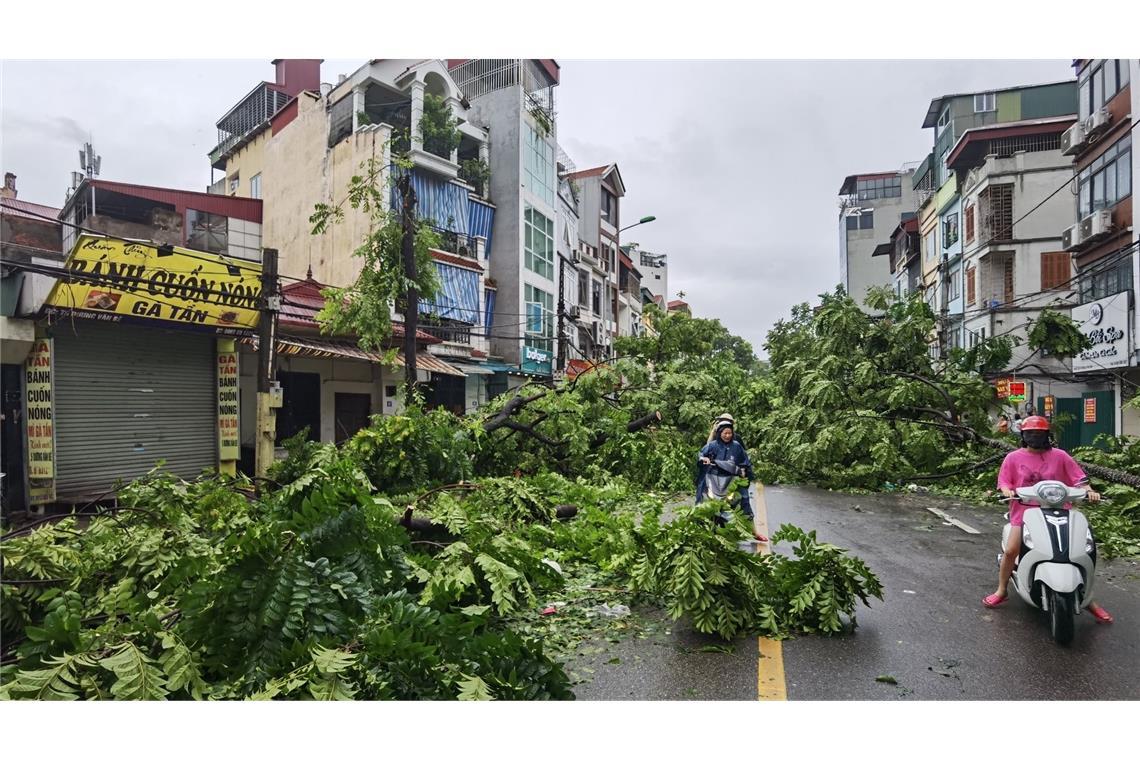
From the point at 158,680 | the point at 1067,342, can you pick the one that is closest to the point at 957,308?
the point at 1067,342

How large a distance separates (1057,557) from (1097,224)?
17388 millimetres

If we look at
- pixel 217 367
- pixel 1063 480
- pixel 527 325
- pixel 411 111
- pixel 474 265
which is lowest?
pixel 1063 480

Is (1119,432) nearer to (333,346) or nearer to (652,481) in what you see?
(652,481)

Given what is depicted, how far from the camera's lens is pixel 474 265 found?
22812 mm

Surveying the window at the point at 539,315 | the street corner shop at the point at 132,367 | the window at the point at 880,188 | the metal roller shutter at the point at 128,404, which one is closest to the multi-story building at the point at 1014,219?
the window at the point at 880,188

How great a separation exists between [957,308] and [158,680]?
104ft

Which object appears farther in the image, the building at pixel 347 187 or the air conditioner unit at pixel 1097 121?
the building at pixel 347 187

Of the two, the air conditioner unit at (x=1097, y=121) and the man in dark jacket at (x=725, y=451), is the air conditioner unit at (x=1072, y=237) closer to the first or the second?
the air conditioner unit at (x=1097, y=121)

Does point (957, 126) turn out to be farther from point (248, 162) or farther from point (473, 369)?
point (248, 162)

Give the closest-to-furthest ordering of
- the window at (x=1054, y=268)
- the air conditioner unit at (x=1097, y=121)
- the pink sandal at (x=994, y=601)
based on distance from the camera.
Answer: the pink sandal at (x=994, y=601) → the air conditioner unit at (x=1097, y=121) → the window at (x=1054, y=268)

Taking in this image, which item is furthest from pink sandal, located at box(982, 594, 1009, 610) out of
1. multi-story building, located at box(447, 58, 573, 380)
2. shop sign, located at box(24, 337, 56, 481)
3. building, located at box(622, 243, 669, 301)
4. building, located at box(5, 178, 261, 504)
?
building, located at box(622, 243, 669, 301)

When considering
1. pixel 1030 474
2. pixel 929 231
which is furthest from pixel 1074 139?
pixel 1030 474

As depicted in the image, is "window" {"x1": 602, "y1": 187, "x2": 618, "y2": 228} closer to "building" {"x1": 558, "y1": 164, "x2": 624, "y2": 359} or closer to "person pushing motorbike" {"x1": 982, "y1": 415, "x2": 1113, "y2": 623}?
"building" {"x1": 558, "y1": 164, "x2": 624, "y2": 359}

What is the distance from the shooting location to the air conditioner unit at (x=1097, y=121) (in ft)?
52.5
